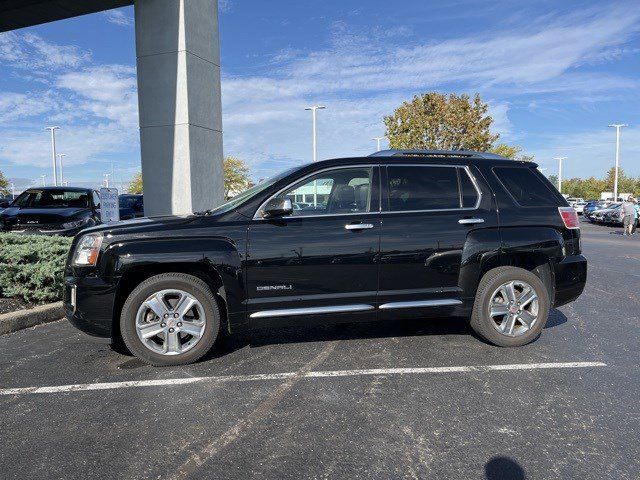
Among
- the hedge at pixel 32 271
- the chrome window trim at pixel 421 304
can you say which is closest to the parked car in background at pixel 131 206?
the hedge at pixel 32 271

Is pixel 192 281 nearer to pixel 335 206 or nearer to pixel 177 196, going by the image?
pixel 335 206

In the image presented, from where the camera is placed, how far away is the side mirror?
4133 millimetres

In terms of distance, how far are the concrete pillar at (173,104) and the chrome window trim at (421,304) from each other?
25.0ft

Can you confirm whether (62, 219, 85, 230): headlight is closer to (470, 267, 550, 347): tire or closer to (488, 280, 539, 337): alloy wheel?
(470, 267, 550, 347): tire

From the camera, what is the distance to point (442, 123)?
30453 millimetres

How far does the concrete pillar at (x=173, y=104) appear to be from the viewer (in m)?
10.9

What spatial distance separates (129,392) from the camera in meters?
3.67

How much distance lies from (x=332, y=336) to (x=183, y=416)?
2.13 m

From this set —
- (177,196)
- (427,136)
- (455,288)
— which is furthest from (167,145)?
(427,136)

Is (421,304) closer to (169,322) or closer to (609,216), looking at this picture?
(169,322)

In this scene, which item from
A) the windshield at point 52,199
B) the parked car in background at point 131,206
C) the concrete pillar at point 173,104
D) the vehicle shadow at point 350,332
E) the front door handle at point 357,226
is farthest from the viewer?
the parked car in background at point 131,206

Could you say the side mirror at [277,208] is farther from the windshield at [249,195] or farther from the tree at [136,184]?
the tree at [136,184]

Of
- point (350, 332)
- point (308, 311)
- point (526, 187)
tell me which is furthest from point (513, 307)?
point (308, 311)

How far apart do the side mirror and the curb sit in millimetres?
3355
